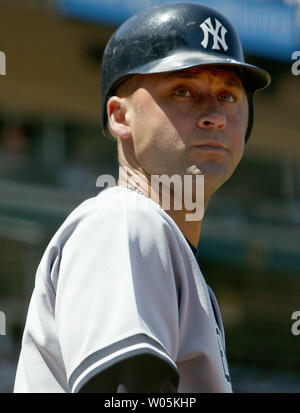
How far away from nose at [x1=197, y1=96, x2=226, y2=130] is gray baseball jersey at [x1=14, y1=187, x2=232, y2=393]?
34cm

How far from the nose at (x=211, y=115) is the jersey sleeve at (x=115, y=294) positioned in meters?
0.41

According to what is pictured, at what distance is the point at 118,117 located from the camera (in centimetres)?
225

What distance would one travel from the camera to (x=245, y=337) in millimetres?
14844

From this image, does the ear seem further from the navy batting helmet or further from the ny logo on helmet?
the ny logo on helmet

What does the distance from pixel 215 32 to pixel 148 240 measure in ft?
2.45

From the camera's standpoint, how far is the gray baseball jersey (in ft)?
5.07

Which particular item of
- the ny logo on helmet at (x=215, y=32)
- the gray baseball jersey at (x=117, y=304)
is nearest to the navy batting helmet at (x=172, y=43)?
the ny logo on helmet at (x=215, y=32)

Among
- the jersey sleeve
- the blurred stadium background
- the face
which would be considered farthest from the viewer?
the blurred stadium background


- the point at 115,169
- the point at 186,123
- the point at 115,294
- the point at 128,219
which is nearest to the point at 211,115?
the point at 186,123

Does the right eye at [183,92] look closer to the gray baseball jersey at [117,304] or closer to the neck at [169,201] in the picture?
the neck at [169,201]

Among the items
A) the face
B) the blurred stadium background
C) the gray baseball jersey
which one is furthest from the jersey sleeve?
the blurred stadium background

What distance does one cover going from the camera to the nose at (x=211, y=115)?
204 centimetres

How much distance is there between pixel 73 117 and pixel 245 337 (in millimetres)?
4884

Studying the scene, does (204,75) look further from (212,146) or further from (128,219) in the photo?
(128,219)
